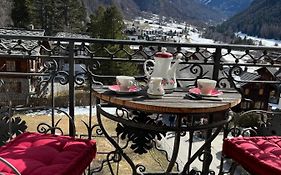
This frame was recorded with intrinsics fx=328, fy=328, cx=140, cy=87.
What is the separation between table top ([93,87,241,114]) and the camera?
1648 mm

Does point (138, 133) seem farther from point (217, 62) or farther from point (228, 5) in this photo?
point (228, 5)

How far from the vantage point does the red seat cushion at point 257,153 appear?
1775mm

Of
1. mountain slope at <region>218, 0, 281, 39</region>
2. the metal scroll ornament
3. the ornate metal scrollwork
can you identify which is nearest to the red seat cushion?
the metal scroll ornament

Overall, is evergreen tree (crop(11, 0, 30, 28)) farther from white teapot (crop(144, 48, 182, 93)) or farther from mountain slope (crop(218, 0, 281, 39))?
mountain slope (crop(218, 0, 281, 39))

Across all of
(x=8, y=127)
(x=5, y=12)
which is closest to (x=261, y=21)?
(x=5, y=12)

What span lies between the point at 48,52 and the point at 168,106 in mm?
1234

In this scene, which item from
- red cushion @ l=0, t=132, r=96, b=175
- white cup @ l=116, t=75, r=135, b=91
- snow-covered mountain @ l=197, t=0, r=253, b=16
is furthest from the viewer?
snow-covered mountain @ l=197, t=0, r=253, b=16

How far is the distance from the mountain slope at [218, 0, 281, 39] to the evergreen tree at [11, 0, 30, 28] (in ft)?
132

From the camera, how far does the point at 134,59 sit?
257cm

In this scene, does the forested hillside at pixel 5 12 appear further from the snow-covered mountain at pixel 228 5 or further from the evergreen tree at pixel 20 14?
the snow-covered mountain at pixel 228 5

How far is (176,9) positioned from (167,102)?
101240 millimetres

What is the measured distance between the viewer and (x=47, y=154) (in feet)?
5.80

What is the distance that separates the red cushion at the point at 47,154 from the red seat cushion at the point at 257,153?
0.88 metres

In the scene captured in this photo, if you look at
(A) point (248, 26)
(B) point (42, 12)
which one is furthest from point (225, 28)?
(B) point (42, 12)
